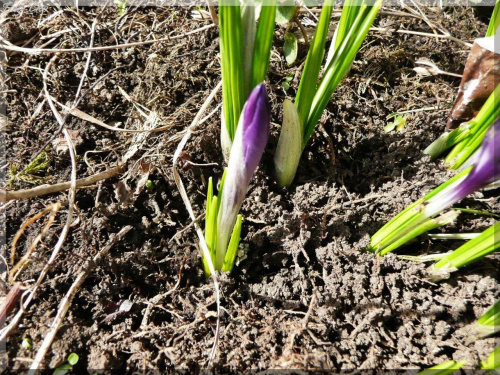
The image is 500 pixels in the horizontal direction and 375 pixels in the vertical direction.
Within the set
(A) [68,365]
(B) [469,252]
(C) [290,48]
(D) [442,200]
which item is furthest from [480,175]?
(A) [68,365]

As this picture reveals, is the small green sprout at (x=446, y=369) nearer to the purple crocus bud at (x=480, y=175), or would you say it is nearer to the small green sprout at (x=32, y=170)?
the purple crocus bud at (x=480, y=175)

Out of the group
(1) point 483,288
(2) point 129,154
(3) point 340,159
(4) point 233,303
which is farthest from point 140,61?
(1) point 483,288

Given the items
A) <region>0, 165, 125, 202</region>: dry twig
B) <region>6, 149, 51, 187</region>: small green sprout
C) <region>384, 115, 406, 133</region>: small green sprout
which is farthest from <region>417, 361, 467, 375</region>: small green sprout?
<region>6, 149, 51, 187</region>: small green sprout

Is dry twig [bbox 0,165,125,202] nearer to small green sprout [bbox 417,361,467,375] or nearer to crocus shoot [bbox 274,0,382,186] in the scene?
crocus shoot [bbox 274,0,382,186]

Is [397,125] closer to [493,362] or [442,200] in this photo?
[442,200]

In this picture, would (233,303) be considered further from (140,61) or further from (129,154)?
(140,61)

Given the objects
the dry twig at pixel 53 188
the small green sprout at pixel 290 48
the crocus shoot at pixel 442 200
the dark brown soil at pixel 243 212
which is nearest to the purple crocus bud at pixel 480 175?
the crocus shoot at pixel 442 200
